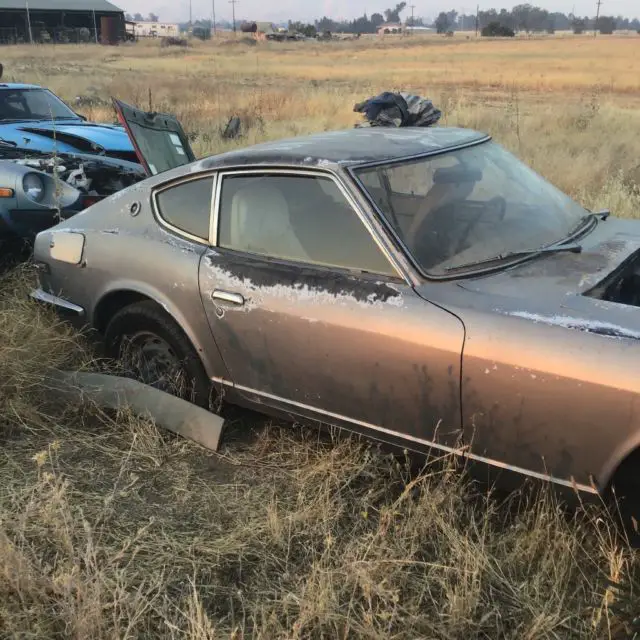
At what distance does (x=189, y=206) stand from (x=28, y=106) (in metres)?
6.08

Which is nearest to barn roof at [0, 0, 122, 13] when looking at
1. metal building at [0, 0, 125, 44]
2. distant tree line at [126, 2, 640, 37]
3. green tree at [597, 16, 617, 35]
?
metal building at [0, 0, 125, 44]

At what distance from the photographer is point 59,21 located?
57531 millimetres

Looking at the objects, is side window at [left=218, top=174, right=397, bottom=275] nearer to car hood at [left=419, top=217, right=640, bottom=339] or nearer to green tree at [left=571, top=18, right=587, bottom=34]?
car hood at [left=419, top=217, right=640, bottom=339]

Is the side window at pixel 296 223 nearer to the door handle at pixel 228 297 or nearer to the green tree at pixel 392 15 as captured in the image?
the door handle at pixel 228 297

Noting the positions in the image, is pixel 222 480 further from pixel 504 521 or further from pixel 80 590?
pixel 504 521

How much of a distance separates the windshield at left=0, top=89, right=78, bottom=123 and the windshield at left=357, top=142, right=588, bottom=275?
20.6 ft

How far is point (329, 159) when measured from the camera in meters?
3.12

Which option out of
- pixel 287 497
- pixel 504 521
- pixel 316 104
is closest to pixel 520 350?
pixel 504 521

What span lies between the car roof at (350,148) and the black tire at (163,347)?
2.66 feet

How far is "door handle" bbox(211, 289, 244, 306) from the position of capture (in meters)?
3.12

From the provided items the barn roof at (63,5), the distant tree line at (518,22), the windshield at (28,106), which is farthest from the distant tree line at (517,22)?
the windshield at (28,106)

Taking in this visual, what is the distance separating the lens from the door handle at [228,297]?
10.2 ft

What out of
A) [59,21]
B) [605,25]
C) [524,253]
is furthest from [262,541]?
[605,25]

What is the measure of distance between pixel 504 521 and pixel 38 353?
9.28ft
